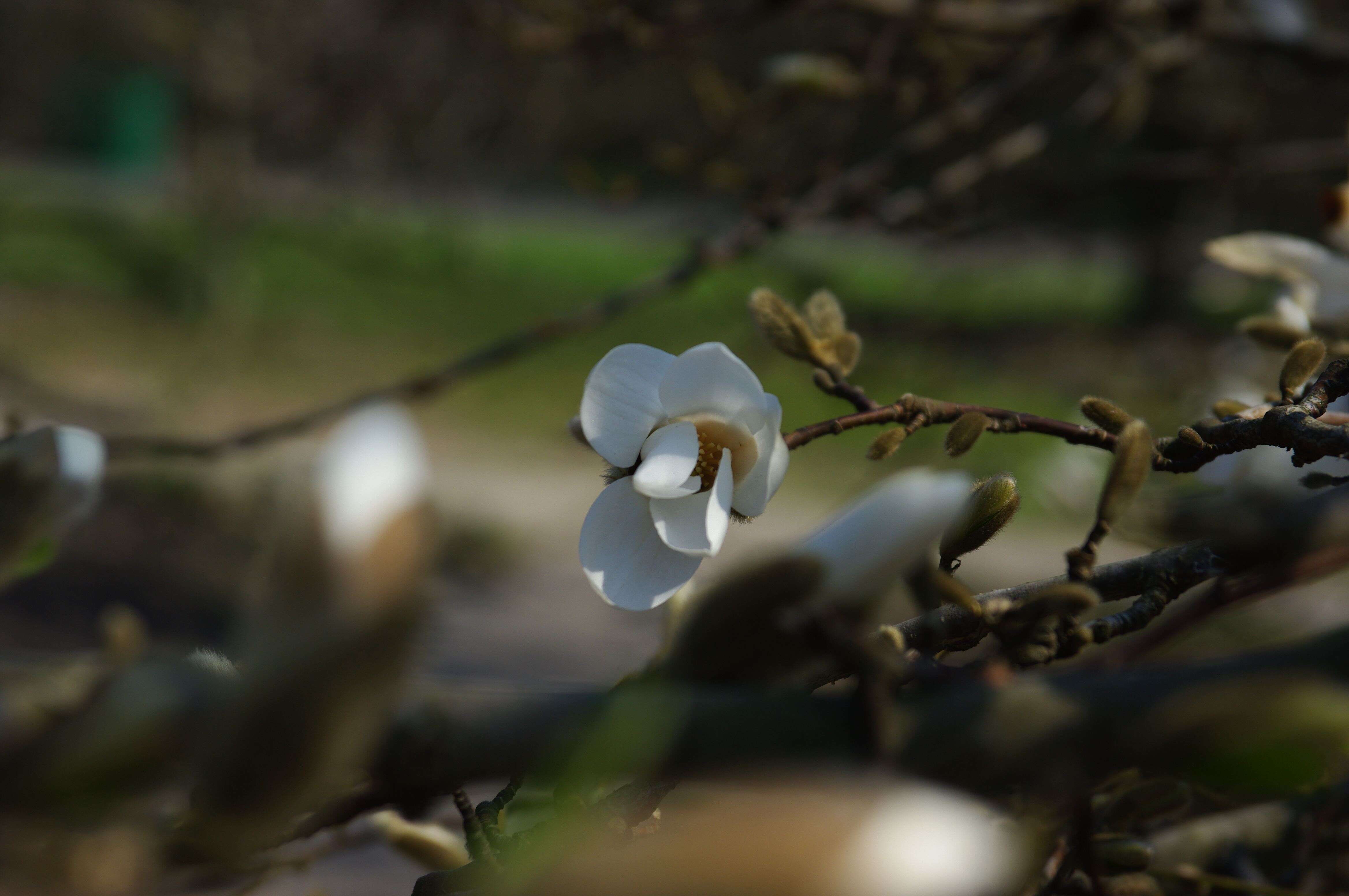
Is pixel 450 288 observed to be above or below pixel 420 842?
above

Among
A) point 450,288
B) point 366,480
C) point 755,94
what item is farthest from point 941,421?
point 450,288

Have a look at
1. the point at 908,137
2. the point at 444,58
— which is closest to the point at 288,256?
the point at 444,58

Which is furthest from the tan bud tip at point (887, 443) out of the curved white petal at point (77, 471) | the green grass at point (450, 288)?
the green grass at point (450, 288)

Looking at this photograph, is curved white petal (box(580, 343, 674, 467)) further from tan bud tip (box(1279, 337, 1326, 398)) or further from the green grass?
the green grass

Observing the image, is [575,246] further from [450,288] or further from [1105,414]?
[1105,414]

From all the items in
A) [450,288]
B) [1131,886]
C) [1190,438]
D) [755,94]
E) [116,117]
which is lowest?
[1131,886]

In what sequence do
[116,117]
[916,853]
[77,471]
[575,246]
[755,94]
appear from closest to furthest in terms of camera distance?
[916,853] < [77,471] < [755,94] < [116,117] < [575,246]

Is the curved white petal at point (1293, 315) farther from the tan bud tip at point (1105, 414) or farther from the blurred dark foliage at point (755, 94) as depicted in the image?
the blurred dark foliage at point (755, 94)
